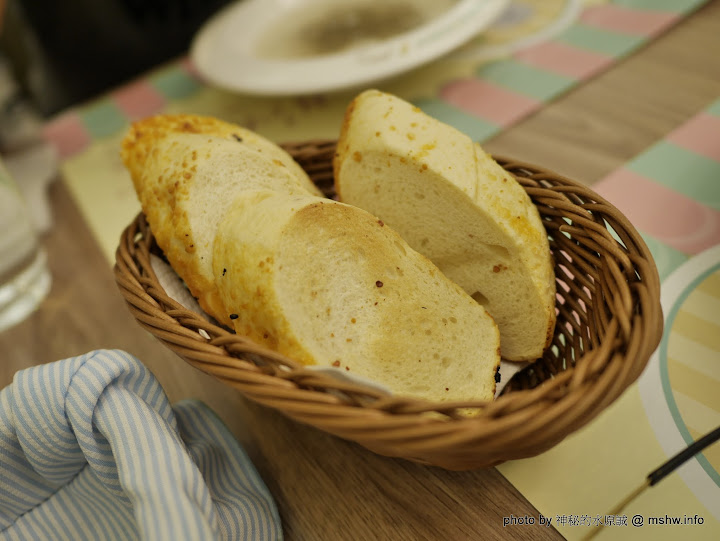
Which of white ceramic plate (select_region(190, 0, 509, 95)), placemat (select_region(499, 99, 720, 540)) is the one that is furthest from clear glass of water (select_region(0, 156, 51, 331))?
placemat (select_region(499, 99, 720, 540))

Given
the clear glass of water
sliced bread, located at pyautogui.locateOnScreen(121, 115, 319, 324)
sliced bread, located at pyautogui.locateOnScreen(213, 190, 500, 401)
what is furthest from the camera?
the clear glass of water

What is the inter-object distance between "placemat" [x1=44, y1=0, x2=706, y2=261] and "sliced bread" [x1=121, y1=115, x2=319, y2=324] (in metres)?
0.40

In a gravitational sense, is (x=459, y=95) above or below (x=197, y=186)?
below

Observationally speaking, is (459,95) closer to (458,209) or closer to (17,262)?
(458,209)

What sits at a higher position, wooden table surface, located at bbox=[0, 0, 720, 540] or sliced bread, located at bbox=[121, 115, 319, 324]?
sliced bread, located at bbox=[121, 115, 319, 324]

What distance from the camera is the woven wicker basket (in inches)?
17.3

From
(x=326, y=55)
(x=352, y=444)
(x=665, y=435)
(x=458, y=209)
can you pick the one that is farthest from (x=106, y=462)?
(x=326, y=55)

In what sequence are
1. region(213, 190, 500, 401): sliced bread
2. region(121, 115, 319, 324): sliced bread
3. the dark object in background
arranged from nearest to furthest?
region(213, 190, 500, 401): sliced bread
region(121, 115, 319, 324): sliced bread
the dark object in background

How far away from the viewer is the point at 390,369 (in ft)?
1.85

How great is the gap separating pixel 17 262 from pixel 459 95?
34.5 inches

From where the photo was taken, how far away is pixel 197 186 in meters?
0.66

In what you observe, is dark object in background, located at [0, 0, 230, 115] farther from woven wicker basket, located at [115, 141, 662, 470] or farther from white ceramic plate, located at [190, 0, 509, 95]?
woven wicker basket, located at [115, 141, 662, 470]

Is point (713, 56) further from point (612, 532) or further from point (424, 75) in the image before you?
point (612, 532)

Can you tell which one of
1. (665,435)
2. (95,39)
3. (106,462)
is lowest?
(665,435)
